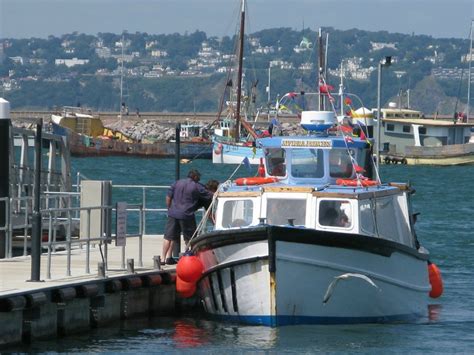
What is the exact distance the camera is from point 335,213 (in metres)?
24.0

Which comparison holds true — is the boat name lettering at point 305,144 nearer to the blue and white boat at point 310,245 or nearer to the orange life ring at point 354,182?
the blue and white boat at point 310,245

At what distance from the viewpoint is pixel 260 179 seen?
2530cm

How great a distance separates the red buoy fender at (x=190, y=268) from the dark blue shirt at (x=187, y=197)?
1.43 metres

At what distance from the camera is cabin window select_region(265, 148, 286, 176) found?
1019 inches

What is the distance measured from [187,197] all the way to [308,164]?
6.87 feet

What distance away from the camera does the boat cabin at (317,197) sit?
23906 millimetres

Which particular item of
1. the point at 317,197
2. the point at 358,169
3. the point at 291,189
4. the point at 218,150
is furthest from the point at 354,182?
the point at 218,150

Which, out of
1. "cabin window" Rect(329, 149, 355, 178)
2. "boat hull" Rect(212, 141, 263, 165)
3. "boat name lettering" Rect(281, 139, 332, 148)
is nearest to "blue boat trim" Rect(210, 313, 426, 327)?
"cabin window" Rect(329, 149, 355, 178)

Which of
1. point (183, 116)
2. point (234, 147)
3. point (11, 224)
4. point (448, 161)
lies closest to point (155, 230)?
point (11, 224)

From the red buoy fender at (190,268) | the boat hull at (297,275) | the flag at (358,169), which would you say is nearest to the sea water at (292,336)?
the boat hull at (297,275)

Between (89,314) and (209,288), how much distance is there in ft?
7.25

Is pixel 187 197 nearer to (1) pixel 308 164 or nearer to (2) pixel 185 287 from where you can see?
(2) pixel 185 287

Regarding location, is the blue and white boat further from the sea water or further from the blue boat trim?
the sea water

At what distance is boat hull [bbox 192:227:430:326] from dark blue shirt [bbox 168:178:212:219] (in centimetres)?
138
